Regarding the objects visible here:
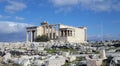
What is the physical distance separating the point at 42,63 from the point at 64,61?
84.8 inches

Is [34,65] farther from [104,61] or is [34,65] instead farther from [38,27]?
[38,27]

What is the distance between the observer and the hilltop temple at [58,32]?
87.3 meters

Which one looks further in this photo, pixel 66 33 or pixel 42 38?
pixel 66 33

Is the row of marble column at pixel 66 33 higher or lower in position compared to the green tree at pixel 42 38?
higher

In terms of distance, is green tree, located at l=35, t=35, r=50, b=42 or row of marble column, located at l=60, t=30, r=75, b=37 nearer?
green tree, located at l=35, t=35, r=50, b=42

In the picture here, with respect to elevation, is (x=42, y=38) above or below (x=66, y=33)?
below

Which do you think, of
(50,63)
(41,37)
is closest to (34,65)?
(50,63)

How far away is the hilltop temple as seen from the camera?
87.3 metres

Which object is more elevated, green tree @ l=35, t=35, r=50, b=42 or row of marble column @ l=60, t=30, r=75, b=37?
row of marble column @ l=60, t=30, r=75, b=37

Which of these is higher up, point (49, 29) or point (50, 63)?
point (49, 29)

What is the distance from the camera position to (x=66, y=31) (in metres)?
87.8

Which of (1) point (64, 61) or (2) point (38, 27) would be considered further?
(2) point (38, 27)

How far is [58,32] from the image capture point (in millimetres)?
89125

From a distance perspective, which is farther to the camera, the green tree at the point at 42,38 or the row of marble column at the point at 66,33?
the row of marble column at the point at 66,33
